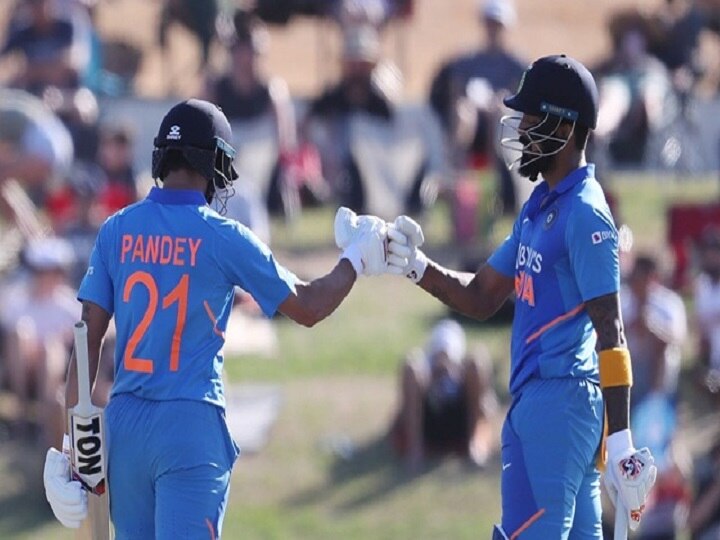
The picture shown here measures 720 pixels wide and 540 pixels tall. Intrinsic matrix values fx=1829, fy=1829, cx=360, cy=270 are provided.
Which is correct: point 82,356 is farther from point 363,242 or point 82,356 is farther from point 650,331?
point 650,331

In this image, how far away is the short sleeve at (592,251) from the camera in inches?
271

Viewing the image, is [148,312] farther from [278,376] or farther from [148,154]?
[148,154]

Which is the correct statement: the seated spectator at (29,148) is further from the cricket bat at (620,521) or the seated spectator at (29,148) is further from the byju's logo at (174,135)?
the cricket bat at (620,521)

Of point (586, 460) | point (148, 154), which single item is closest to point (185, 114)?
point (586, 460)

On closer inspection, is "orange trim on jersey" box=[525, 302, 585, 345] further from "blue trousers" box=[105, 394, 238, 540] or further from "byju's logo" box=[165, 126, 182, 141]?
"byju's logo" box=[165, 126, 182, 141]

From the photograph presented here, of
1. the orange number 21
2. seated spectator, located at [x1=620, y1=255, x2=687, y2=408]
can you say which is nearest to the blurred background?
seated spectator, located at [x1=620, y1=255, x2=687, y2=408]

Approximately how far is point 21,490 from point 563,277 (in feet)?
25.3

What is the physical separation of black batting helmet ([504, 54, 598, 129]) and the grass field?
257 inches

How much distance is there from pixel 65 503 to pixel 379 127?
429 inches

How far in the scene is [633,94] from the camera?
19.2 m

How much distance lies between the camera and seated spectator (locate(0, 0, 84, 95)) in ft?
57.8

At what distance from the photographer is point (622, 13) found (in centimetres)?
2170

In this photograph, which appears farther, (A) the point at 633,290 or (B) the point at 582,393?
(A) the point at 633,290

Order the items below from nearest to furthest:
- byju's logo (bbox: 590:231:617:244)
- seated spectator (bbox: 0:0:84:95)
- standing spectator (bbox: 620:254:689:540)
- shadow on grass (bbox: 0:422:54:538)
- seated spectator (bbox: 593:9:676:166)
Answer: byju's logo (bbox: 590:231:617:244) < standing spectator (bbox: 620:254:689:540) < shadow on grass (bbox: 0:422:54:538) < seated spectator (bbox: 0:0:84:95) < seated spectator (bbox: 593:9:676:166)
